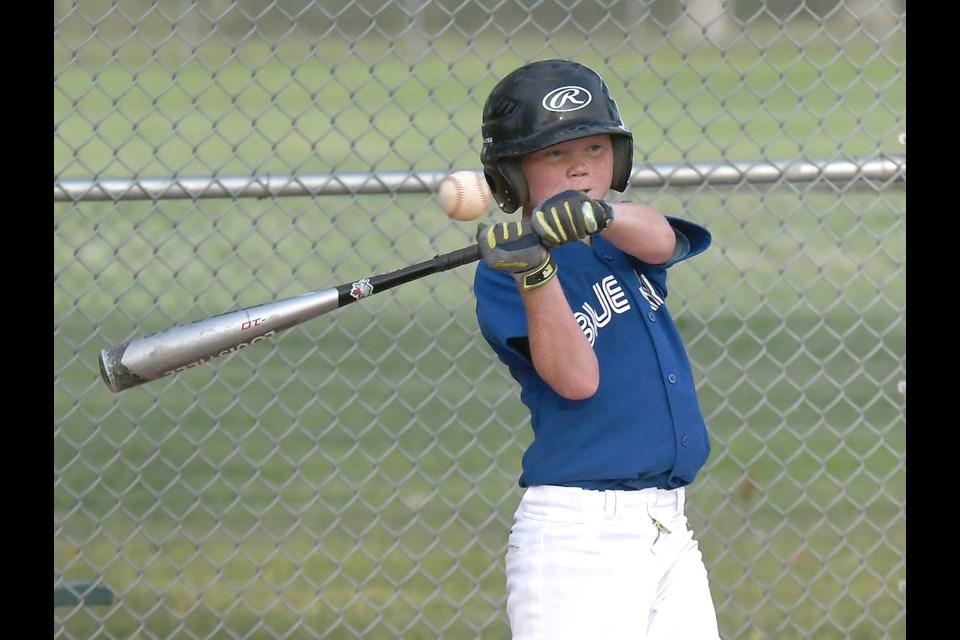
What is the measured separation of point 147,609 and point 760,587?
1846mm

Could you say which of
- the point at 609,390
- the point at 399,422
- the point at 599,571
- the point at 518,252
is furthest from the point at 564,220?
the point at 399,422

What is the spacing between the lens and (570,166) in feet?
8.07

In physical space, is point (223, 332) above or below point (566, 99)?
below

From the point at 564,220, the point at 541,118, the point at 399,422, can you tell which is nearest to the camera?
the point at 564,220

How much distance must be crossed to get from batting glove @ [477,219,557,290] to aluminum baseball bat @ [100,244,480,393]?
13 centimetres

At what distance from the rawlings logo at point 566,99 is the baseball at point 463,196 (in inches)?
7.8

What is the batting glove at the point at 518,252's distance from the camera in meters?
2.18

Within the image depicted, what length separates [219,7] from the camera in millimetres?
20203

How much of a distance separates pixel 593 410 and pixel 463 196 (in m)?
0.48

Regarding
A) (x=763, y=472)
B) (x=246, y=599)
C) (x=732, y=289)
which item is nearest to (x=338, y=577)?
(x=246, y=599)

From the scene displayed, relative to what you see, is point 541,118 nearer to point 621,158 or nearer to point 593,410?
point 621,158

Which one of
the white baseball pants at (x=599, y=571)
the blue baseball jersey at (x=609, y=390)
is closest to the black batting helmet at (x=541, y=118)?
the blue baseball jersey at (x=609, y=390)

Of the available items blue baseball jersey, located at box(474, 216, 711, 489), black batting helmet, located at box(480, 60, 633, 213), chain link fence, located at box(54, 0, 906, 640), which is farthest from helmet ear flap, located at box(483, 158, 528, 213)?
chain link fence, located at box(54, 0, 906, 640)
